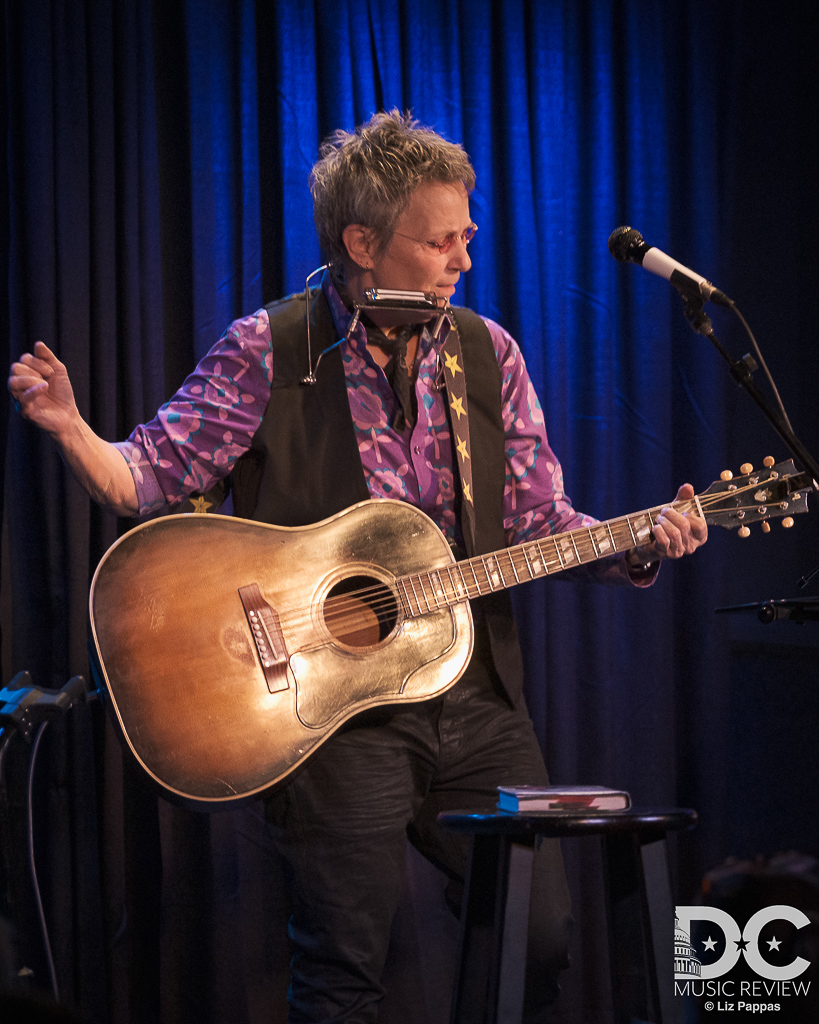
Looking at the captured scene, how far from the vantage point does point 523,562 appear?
202 cm

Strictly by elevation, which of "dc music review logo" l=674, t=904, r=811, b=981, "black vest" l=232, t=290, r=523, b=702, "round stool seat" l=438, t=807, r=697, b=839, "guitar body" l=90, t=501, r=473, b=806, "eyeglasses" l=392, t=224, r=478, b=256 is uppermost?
"eyeglasses" l=392, t=224, r=478, b=256

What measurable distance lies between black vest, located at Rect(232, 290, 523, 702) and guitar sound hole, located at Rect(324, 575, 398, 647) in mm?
180

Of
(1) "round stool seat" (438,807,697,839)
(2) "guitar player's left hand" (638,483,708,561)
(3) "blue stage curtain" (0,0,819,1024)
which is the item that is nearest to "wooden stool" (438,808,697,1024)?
(1) "round stool seat" (438,807,697,839)

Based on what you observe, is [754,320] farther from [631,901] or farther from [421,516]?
[631,901]

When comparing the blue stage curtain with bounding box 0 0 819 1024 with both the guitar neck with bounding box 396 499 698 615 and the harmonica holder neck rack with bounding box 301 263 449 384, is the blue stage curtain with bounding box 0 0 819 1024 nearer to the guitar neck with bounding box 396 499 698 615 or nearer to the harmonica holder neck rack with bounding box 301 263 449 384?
the harmonica holder neck rack with bounding box 301 263 449 384

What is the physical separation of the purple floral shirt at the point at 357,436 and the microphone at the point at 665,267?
50 centimetres

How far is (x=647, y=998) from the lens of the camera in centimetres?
155

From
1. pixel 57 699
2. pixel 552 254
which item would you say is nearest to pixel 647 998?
pixel 57 699

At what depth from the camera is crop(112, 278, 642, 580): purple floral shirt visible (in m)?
2.02

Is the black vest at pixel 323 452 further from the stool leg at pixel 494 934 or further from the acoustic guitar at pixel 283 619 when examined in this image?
the stool leg at pixel 494 934

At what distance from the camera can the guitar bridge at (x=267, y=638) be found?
1.83 metres

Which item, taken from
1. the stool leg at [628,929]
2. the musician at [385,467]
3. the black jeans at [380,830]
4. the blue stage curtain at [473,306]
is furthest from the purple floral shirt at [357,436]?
the stool leg at [628,929]

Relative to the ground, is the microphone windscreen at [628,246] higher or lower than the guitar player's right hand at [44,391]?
higher

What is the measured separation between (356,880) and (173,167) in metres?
2.04
